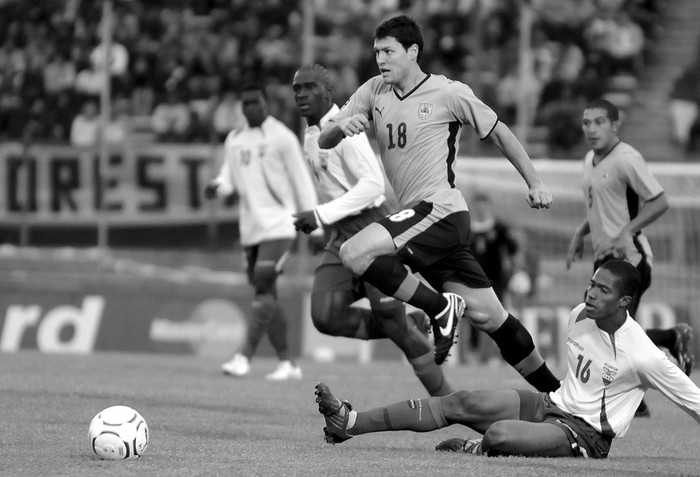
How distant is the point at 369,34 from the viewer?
74.2ft

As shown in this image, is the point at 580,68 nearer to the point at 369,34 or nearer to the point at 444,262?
the point at 369,34

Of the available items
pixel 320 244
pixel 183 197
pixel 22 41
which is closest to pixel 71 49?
pixel 22 41

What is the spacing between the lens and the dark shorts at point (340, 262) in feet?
33.6

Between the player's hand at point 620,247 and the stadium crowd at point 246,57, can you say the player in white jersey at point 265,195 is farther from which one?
the stadium crowd at point 246,57

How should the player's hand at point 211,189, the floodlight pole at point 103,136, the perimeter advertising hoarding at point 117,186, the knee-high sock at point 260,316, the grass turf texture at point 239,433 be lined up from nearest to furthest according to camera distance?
the grass turf texture at point 239,433 → the player's hand at point 211,189 → the knee-high sock at point 260,316 → the floodlight pole at point 103,136 → the perimeter advertising hoarding at point 117,186

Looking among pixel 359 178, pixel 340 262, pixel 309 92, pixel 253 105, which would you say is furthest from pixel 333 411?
pixel 253 105

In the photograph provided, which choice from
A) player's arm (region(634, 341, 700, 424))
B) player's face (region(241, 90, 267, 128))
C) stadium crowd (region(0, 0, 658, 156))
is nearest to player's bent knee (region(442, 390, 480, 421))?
player's arm (region(634, 341, 700, 424))

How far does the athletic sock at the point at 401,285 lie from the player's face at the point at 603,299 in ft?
3.65

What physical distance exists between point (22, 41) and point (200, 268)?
25.0 ft

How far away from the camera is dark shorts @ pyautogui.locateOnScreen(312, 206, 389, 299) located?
33.6 feet

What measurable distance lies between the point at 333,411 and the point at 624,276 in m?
1.82

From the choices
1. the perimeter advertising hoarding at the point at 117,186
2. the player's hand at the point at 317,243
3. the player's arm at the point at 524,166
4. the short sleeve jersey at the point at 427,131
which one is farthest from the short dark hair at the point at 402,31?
the perimeter advertising hoarding at the point at 117,186

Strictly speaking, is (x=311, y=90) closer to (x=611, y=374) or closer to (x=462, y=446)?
(x=462, y=446)

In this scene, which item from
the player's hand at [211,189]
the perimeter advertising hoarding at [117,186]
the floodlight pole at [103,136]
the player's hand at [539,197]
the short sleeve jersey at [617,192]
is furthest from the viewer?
the perimeter advertising hoarding at [117,186]
